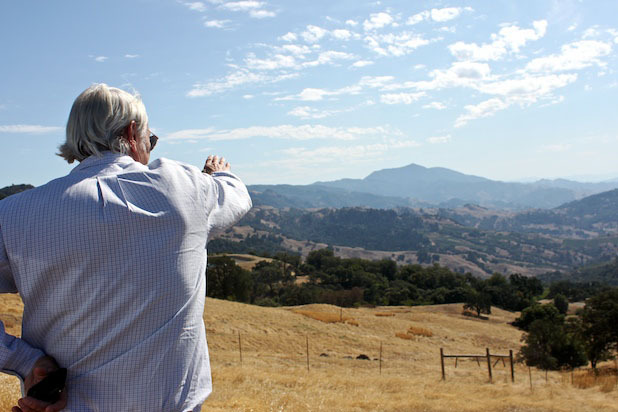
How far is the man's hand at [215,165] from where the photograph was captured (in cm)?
199

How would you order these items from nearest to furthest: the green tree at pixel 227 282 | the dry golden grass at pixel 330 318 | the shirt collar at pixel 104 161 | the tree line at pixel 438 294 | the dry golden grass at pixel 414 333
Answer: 1. the shirt collar at pixel 104 161
2. the tree line at pixel 438 294
3. the dry golden grass at pixel 414 333
4. the dry golden grass at pixel 330 318
5. the green tree at pixel 227 282

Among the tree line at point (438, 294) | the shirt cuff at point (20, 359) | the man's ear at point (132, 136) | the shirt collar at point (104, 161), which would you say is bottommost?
the tree line at point (438, 294)

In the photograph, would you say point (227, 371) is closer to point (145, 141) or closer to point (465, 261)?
point (145, 141)

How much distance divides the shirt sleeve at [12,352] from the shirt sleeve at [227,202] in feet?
2.19

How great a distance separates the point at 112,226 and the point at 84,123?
0.45 meters

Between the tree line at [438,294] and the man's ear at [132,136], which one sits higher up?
the man's ear at [132,136]

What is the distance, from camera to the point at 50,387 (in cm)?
135

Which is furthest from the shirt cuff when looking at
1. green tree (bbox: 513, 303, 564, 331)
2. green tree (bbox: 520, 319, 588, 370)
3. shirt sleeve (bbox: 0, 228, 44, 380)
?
green tree (bbox: 513, 303, 564, 331)

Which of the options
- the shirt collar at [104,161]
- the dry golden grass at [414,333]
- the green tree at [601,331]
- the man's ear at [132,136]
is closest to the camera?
the shirt collar at [104,161]

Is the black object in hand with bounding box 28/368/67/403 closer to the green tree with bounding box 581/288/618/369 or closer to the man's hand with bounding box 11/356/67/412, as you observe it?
the man's hand with bounding box 11/356/67/412

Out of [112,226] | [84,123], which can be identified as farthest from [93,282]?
[84,123]

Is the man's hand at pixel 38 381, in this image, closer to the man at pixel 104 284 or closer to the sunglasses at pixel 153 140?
the man at pixel 104 284

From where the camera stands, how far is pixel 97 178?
142 cm

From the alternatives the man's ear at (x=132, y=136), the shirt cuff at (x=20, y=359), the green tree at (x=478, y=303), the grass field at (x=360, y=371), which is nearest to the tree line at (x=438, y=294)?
the green tree at (x=478, y=303)
